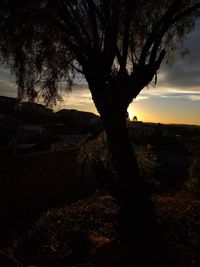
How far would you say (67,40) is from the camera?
10164mm

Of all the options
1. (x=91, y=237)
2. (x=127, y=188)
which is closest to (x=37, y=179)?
(x=127, y=188)

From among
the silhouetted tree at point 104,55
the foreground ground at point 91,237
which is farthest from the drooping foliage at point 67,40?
the foreground ground at point 91,237

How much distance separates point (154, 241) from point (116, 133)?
8.28 feet

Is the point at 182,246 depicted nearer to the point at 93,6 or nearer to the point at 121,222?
the point at 121,222

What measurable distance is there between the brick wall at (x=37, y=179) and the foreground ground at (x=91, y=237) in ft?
5.44

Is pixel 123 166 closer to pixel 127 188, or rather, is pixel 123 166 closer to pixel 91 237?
pixel 127 188

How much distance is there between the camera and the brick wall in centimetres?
1334

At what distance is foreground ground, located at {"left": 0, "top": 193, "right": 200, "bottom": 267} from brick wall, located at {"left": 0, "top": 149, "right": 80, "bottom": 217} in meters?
1.66

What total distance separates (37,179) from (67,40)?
5.92 meters

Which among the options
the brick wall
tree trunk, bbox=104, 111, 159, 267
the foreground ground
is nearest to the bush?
the foreground ground

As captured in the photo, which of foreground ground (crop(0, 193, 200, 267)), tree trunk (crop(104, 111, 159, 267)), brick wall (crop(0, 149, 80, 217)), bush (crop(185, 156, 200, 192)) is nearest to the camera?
foreground ground (crop(0, 193, 200, 267))

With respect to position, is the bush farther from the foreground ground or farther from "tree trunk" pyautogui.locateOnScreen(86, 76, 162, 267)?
"tree trunk" pyautogui.locateOnScreen(86, 76, 162, 267)

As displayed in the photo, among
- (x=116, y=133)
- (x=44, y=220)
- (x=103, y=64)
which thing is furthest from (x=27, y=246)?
(x=103, y=64)

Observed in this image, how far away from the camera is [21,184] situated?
13883 millimetres
